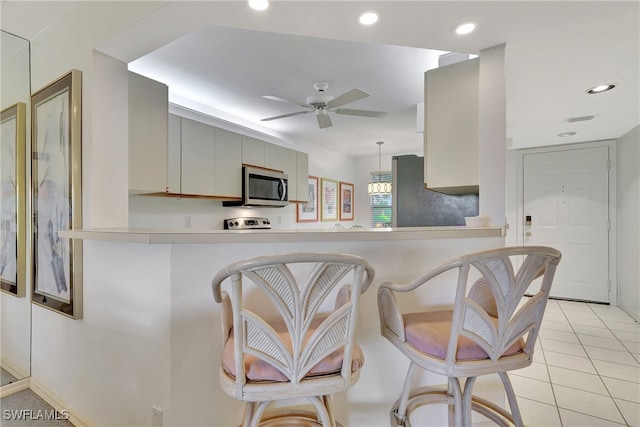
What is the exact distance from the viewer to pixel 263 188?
3.71 m

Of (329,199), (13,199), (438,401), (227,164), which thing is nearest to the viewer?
(438,401)

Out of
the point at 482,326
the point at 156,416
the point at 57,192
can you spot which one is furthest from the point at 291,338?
the point at 57,192

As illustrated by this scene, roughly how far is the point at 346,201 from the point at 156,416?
16.4 ft

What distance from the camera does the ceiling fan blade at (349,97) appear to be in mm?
2440

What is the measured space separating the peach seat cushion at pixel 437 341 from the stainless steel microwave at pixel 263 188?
2605mm

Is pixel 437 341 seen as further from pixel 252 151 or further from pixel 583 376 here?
pixel 252 151

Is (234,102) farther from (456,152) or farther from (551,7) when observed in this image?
(551,7)

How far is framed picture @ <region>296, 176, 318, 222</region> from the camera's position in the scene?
4.88m

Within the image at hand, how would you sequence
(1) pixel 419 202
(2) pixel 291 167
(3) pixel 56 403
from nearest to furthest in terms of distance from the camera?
(3) pixel 56 403 → (1) pixel 419 202 → (2) pixel 291 167

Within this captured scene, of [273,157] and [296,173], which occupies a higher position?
Answer: [273,157]

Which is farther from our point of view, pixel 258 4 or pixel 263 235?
pixel 258 4

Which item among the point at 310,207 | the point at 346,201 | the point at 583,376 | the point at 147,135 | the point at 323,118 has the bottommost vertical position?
the point at 583,376

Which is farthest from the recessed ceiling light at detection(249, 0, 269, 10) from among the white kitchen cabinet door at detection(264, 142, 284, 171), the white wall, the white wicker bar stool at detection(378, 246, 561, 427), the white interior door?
the white interior door

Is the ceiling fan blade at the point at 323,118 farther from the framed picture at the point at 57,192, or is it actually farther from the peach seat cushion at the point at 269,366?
the peach seat cushion at the point at 269,366
